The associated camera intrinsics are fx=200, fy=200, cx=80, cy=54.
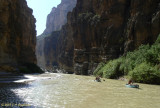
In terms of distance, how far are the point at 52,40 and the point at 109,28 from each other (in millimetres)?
95391

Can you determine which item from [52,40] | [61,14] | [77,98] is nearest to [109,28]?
[77,98]

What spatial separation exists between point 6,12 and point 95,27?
27.2m

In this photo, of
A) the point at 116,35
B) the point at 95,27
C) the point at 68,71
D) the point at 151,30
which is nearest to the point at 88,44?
the point at 95,27

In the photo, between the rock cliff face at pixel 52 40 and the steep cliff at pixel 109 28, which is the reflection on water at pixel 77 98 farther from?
the rock cliff face at pixel 52 40

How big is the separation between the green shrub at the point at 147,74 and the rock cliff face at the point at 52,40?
358 ft

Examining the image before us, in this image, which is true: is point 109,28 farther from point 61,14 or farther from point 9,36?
point 61,14

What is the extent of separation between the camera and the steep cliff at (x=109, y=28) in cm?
4181

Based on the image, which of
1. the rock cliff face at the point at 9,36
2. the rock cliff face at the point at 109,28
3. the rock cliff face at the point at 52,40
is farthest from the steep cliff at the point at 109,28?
the rock cliff face at the point at 52,40

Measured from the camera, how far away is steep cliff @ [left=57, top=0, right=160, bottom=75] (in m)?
41.8

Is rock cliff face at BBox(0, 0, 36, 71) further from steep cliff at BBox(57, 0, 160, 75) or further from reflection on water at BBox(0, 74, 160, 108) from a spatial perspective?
reflection on water at BBox(0, 74, 160, 108)

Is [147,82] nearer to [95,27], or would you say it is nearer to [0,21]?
[0,21]

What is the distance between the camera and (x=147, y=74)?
28.9 m

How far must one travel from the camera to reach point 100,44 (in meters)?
59.4

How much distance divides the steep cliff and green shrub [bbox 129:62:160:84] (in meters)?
12.5
